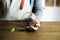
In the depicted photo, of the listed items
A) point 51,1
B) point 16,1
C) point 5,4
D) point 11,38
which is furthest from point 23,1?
point 11,38

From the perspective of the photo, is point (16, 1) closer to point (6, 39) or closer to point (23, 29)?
point (23, 29)

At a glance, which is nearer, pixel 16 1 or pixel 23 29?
pixel 23 29

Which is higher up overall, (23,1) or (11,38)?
(23,1)

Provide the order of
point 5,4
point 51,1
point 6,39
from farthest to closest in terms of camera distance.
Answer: point 51,1 < point 5,4 < point 6,39

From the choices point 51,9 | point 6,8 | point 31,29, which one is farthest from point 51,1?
point 31,29

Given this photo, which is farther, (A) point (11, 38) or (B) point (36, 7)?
(B) point (36, 7)

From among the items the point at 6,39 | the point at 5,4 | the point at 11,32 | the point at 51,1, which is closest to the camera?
the point at 6,39

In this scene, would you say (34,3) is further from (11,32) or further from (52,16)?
(11,32)

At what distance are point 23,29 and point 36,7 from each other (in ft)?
2.05

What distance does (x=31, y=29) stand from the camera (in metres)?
0.89

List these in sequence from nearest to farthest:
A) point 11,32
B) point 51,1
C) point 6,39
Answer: point 6,39 → point 11,32 → point 51,1

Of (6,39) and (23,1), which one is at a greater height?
(23,1)

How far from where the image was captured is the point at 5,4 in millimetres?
1441

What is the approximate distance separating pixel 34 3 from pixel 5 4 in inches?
11.1
